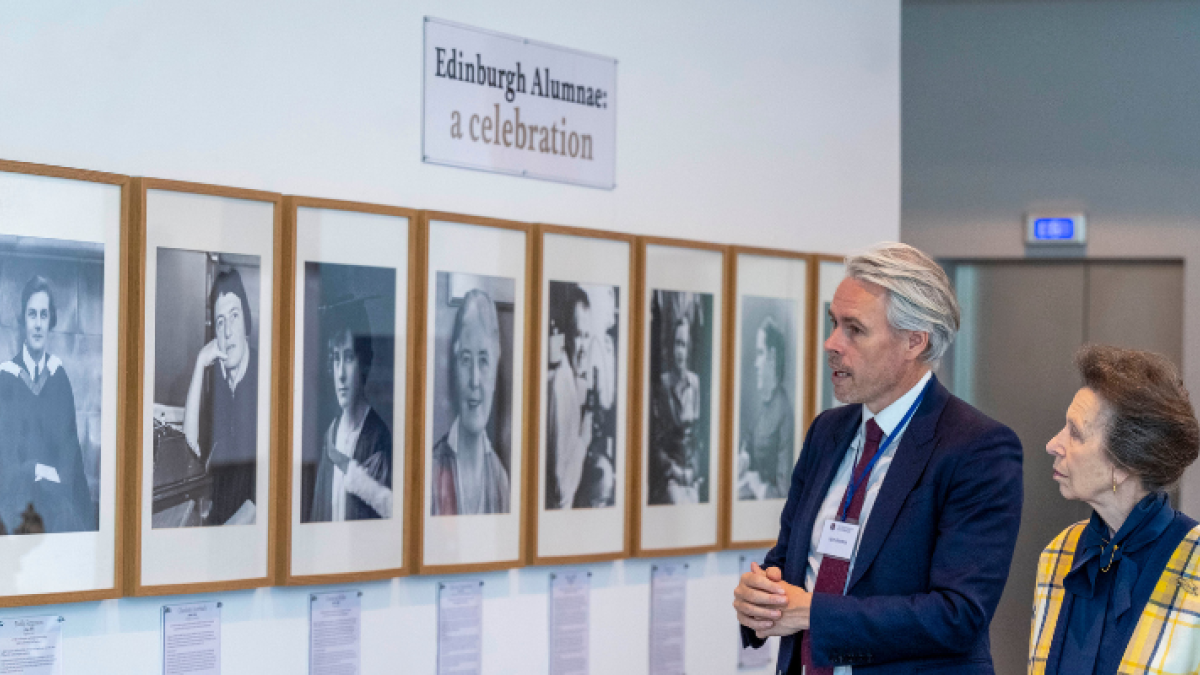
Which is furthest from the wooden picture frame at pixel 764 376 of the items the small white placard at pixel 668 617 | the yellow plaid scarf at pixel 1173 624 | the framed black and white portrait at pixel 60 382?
the framed black and white portrait at pixel 60 382

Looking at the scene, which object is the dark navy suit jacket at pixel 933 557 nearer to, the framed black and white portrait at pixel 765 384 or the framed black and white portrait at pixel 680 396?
the framed black and white portrait at pixel 680 396

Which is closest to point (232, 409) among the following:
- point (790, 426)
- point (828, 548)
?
point (828, 548)

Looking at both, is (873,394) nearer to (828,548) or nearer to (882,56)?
(828,548)

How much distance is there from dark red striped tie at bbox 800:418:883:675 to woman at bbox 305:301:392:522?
137 centimetres

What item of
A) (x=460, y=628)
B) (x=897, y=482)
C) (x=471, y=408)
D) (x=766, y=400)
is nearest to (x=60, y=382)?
(x=471, y=408)

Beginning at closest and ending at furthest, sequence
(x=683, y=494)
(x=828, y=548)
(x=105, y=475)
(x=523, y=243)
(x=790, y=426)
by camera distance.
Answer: (x=828, y=548) < (x=105, y=475) < (x=523, y=243) < (x=683, y=494) < (x=790, y=426)

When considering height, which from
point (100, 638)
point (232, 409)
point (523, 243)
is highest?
point (523, 243)

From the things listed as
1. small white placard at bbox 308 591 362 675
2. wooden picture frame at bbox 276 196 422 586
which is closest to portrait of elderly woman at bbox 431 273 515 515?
wooden picture frame at bbox 276 196 422 586

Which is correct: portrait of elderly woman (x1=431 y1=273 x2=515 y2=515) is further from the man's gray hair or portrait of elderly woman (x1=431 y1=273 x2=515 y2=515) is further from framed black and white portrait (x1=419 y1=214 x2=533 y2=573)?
the man's gray hair

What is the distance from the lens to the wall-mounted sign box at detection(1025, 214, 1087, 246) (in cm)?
616

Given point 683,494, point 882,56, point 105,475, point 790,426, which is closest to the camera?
point 105,475

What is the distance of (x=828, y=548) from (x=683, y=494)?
62.1 inches

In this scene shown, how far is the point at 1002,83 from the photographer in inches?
249

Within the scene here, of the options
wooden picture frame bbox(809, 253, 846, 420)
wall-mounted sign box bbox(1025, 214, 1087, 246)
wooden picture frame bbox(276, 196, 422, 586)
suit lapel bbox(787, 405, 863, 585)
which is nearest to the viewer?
suit lapel bbox(787, 405, 863, 585)
